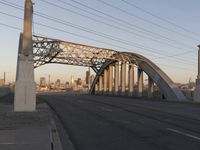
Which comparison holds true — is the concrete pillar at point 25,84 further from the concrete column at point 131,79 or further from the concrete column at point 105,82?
the concrete column at point 105,82

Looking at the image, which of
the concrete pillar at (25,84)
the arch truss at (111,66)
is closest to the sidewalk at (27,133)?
the concrete pillar at (25,84)

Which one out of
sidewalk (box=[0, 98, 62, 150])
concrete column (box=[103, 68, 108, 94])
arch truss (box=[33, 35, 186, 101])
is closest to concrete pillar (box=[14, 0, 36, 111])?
sidewalk (box=[0, 98, 62, 150])

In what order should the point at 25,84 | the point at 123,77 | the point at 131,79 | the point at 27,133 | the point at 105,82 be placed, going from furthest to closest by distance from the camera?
the point at 105,82 < the point at 123,77 < the point at 131,79 < the point at 25,84 < the point at 27,133

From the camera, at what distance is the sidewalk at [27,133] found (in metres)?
8.56

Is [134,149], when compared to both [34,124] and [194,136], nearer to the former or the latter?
[194,136]

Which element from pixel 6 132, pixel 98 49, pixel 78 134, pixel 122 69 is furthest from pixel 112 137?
pixel 98 49

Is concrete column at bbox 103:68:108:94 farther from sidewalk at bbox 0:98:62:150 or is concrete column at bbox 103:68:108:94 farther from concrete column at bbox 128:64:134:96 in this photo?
sidewalk at bbox 0:98:62:150

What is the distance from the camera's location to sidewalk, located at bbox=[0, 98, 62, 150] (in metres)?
8.56

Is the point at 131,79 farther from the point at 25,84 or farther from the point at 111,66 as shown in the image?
the point at 25,84

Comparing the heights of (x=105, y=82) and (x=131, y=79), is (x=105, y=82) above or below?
below

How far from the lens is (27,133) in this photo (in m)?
10.6

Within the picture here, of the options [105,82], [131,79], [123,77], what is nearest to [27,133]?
[131,79]

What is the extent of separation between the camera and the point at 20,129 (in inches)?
452

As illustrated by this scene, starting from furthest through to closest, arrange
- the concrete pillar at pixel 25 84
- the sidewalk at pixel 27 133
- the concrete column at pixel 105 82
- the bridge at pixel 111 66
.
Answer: the concrete column at pixel 105 82 < the bridge at pixel 111 66 < the concrete pillar at pixel 25 84 < the sidewalk at pixel 27 133
